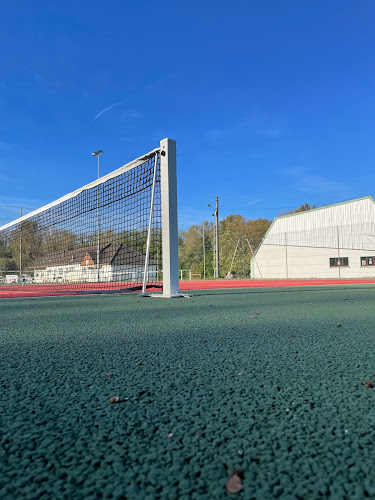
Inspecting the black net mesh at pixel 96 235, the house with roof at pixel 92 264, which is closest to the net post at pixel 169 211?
the black net mesh at pixel 96 235

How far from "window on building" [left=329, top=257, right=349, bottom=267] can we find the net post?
19.8 metres

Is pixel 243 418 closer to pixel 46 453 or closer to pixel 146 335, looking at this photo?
pixel 46 453

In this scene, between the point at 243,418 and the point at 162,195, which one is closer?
the point at 243,418

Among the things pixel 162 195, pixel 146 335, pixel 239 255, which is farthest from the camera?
pixel 239 255

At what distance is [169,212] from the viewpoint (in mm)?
6320

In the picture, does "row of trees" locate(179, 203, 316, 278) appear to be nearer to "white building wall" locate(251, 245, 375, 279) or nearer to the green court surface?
"white building wall" locate(251, 245, 375, 279)

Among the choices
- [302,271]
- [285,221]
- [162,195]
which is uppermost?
[285,221]

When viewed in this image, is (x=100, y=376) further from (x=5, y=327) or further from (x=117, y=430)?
(x=5, y=327)

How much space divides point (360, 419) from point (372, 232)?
25.0 meters

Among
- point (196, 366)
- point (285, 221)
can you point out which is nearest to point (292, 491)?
point (196, 366)

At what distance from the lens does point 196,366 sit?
1.77 m

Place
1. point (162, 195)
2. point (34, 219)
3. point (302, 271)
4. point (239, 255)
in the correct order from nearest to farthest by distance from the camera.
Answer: point (162, 195) < point (34, 219) < point (302, 271) < point (239, 255)

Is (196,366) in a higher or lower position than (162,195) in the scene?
lower

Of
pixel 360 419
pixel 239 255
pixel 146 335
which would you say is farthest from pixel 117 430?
pixel 239 255
